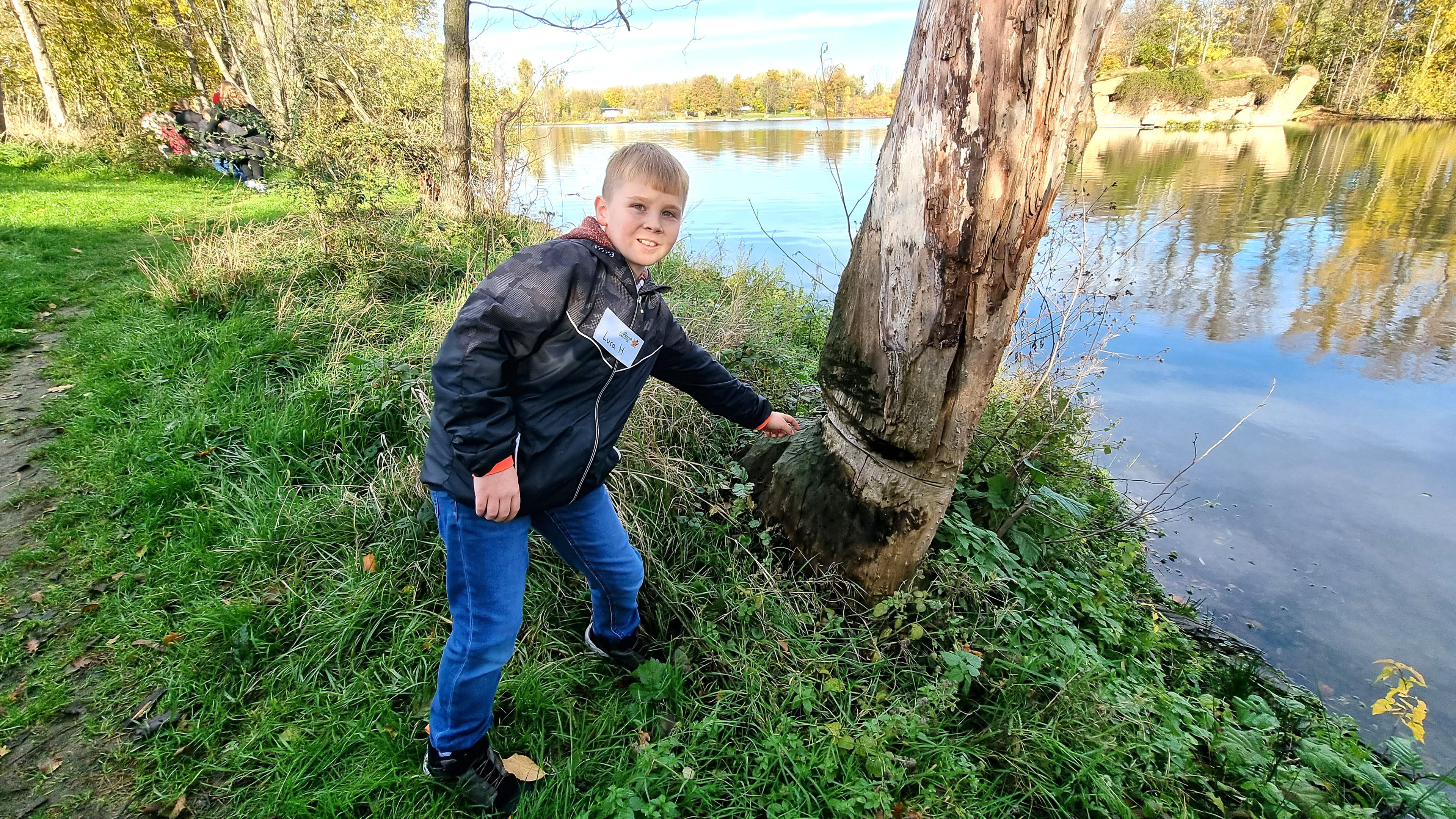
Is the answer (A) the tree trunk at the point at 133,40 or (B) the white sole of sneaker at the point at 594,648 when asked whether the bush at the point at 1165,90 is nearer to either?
(A) the tree trunk at the point at 133,40

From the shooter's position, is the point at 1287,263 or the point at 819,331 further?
the point at 1287,263

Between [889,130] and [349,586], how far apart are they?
256cm

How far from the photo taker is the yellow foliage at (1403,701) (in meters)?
2.28

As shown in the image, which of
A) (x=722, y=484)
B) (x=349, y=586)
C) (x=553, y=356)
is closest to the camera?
(x=553, y=356)

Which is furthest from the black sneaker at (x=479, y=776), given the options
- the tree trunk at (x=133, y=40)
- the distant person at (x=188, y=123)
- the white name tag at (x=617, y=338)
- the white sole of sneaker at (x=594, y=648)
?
the tree trunk at (x=133, y=40)

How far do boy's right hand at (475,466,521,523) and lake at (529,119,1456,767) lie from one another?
2265 mm

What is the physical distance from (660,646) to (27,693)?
1994 mm

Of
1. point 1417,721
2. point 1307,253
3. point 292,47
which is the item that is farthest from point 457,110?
point 1307,253

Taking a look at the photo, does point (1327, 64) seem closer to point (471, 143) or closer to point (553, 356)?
point (471, 143)

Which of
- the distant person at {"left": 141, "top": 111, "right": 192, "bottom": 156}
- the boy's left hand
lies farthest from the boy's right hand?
the distant person at {"left": 141, "top": 111, "right": 192, "bottom": 156}

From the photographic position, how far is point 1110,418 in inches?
205

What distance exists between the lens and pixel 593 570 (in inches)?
78.1

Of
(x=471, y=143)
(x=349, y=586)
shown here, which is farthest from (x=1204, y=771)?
(x=471, y=143)

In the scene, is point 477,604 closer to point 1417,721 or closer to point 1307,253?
point 1417,721
